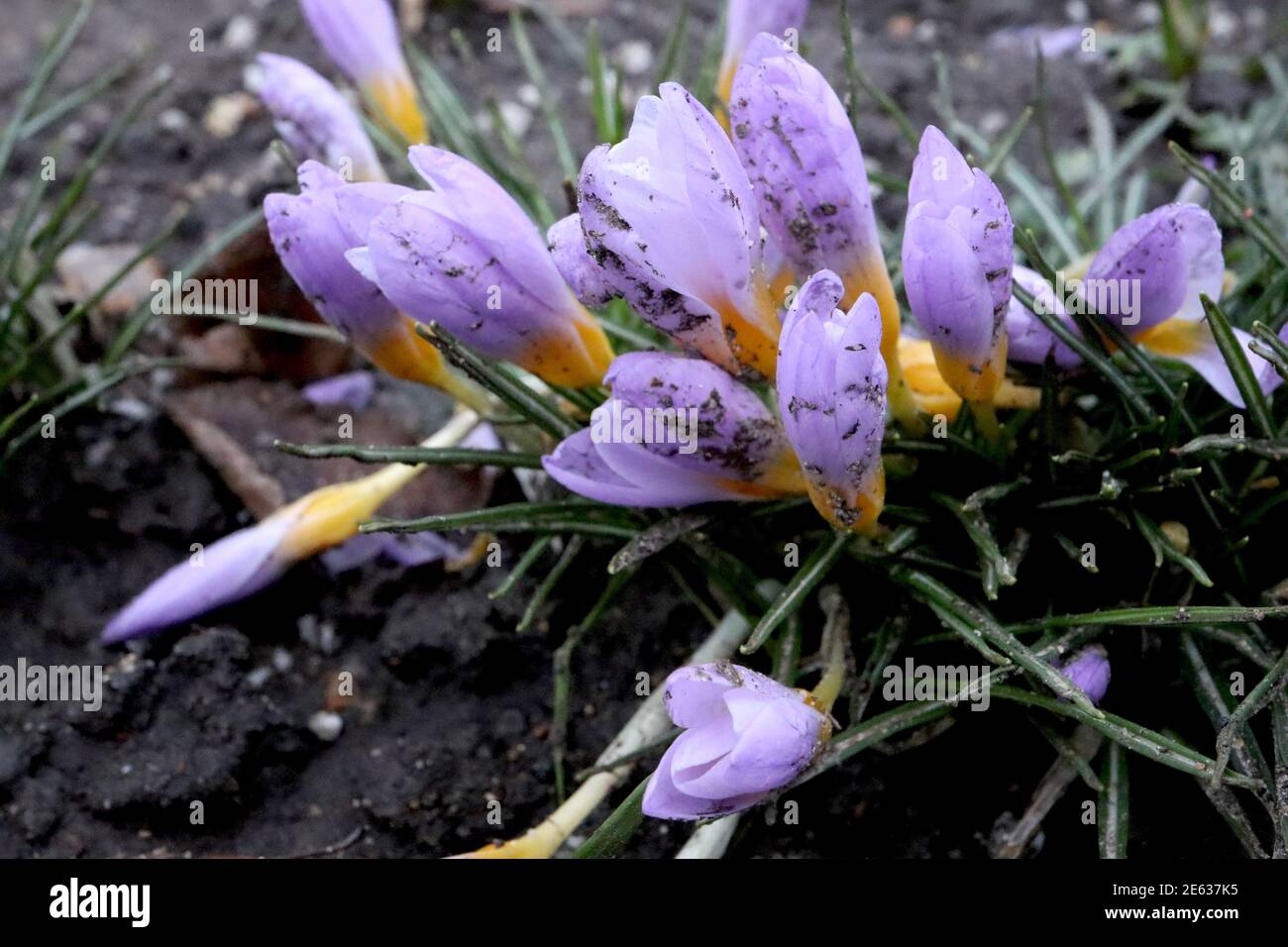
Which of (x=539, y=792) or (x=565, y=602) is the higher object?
(x=565, y=602)

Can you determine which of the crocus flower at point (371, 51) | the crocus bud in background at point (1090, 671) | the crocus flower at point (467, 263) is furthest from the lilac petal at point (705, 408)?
the crocus flower at point (371, 51)

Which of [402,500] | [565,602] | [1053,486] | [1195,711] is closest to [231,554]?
[402,500]

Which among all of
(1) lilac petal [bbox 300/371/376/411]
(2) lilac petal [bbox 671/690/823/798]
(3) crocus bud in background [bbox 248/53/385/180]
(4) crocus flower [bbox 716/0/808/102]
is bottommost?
(2) lilac petal [bbox 671/690/823/798]

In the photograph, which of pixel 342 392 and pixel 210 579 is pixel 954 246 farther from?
pixel 342 392

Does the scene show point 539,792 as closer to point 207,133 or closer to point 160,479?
A: point 160,479

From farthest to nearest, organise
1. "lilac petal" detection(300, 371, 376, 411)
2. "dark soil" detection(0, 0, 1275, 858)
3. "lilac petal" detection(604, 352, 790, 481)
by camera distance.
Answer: "lilac petal" detection(300, 371, 376, 411), "dark soil" detection(0, 0, 1275, 858), "lilac petal" detection(604, 352, 790, 481)

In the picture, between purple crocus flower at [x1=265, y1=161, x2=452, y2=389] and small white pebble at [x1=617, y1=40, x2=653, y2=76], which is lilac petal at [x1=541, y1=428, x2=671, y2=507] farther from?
small white pebble at [x1=617, y1=40, x2=653, y2=76]

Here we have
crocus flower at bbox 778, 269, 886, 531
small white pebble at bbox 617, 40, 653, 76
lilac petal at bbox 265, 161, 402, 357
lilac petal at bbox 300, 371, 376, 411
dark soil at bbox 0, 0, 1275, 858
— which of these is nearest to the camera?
crocus flower at bbox 778, 269, 886, 531

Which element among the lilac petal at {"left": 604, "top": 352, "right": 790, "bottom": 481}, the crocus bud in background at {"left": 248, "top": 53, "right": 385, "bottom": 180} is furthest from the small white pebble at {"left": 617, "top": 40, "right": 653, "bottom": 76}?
the lilac petal at {"left": 604, "top": 352, "right": 790, "bottom": 481}
